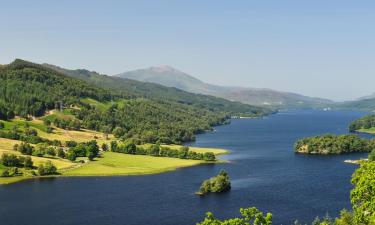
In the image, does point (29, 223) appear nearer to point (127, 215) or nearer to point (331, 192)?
point (127, 215)

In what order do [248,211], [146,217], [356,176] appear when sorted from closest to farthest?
[248,211] < [356,176] < [146,217]

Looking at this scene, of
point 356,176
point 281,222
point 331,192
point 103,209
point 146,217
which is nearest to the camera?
point 356,176

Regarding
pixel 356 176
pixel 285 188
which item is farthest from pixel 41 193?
pixel 356 176

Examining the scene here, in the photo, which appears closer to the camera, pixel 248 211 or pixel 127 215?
pixel 248 211

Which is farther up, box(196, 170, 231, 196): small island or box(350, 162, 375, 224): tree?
box(350, 162, 375, 224): tree

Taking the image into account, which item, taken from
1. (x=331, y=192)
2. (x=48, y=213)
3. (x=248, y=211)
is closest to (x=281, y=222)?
(x=331, y=192)

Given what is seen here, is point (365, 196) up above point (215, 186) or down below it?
above

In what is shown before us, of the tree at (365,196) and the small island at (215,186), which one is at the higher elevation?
the tree at (365,196)

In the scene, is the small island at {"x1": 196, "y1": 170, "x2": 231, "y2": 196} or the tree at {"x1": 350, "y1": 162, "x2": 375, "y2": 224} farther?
the small island at {"x1": 196, "y1": 170, "x2": 231, "y2": 196}

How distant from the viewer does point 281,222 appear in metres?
150

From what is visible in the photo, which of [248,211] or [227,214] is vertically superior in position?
[248,211]

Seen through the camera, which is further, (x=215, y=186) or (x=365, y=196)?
(x=215, y=186)

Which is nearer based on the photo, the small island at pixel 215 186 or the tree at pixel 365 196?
the tree at pixel 365 196

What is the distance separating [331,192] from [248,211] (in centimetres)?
13028
